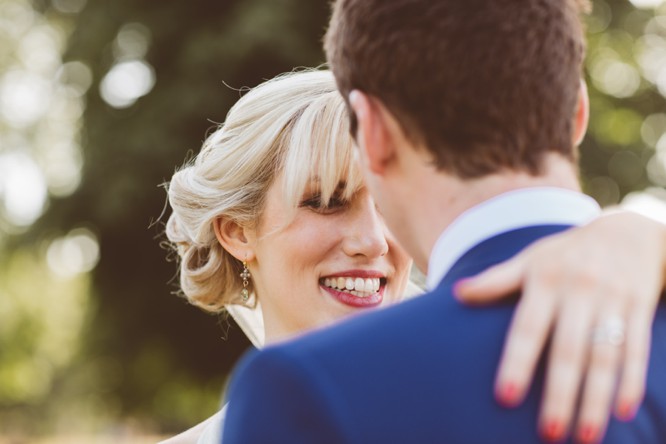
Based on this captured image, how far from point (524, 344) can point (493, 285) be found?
136 millimetres

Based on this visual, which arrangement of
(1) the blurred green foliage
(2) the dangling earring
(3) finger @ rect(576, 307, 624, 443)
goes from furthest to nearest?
(1) the blurred green foliage → (2) the dangling earring → (3) finger @ rect(576, 307, 624, 443)

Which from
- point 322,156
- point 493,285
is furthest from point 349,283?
point 493,285

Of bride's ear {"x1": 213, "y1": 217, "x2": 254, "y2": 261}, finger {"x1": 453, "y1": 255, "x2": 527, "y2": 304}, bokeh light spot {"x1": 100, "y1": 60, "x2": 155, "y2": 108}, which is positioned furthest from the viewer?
bokeh light spot {"x1": 100, "y1": 60, "x2": 155, "y2": 108}

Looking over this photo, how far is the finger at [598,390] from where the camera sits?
1596mm

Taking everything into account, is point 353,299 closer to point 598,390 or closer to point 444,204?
point 444,204

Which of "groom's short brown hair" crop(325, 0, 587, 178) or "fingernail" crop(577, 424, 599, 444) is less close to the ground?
"groom's short brown hair" crop(325, 0, 587, 178)

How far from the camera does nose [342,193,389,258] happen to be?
3.74 meters

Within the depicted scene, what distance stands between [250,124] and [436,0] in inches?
83.2

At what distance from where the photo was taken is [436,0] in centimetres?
191

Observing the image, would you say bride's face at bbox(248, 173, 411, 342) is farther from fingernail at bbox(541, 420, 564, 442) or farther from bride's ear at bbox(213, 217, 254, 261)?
fingernail at bbox(541, 420, 564, 442)

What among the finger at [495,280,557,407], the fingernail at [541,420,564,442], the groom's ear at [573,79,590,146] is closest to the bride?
the groom's ear at [573,79,590,146]

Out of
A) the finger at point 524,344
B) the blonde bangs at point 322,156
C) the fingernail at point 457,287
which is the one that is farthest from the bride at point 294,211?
the finger at point 524,344

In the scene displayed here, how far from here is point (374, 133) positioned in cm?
199

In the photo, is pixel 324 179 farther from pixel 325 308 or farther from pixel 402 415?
pixel 402 415
